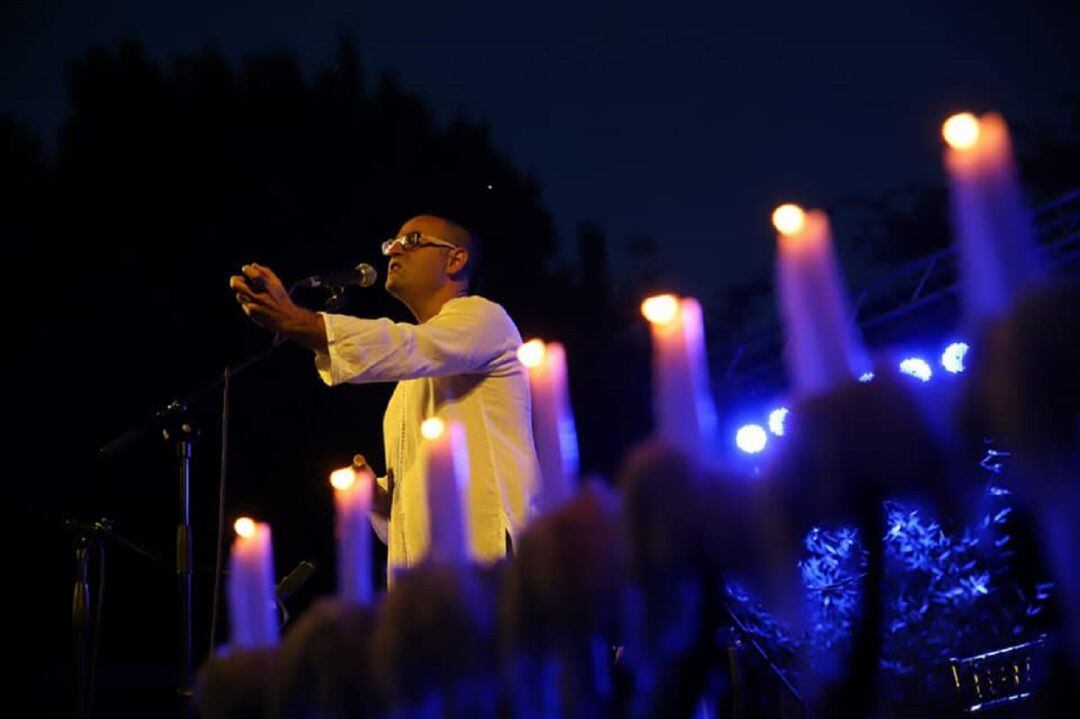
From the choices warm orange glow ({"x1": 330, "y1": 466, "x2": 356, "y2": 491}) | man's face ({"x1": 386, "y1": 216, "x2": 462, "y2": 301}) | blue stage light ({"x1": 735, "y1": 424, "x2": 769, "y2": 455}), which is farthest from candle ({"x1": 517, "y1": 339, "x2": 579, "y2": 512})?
blue stage light ({"x1": 735, "y1": 424, "x2": 769, "y2": 455})

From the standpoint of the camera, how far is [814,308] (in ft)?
3.21

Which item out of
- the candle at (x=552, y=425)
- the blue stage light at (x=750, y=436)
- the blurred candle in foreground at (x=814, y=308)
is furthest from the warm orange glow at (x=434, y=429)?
the blue stage light at (x=750, y=436)

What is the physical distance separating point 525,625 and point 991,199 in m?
0.78

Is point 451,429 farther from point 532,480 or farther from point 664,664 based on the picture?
point 532,480

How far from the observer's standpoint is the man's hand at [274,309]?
7.52 feet

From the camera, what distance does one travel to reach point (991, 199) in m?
0.88

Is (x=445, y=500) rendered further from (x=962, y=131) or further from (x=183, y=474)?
(x=183, y=474)

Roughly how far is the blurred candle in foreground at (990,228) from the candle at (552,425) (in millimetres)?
498

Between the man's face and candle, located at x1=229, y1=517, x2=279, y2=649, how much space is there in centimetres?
164

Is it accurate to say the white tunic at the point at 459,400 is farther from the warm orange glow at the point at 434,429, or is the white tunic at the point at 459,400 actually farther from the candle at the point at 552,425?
the candle at the point at 552,425

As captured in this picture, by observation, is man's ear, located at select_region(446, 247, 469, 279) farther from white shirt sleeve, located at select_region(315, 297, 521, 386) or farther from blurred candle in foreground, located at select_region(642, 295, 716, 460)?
blurred candle in foreground, located at select_region(642, 295, 716, 460)

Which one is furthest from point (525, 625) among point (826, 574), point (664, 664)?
point (826, 574)

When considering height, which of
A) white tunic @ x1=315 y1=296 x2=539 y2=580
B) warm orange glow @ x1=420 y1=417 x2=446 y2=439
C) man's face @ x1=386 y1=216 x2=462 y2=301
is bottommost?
warm orange glow @ x1=420 y1=417 x2=446 y2=439

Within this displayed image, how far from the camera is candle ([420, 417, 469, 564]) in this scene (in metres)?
1.33
